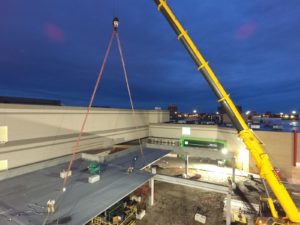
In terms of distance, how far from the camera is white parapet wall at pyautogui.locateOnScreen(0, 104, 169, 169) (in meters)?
20.0

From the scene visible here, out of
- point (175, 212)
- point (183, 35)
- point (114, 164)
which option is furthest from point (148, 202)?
point (183, 35)

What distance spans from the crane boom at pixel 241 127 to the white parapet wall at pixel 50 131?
19.1 metres

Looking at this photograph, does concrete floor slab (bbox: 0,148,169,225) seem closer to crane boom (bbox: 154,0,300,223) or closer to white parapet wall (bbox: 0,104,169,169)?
white parapet wall (bbox: 0,104,169,169)

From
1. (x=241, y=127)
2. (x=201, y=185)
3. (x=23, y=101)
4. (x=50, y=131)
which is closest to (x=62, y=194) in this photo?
(x=201, y=185)

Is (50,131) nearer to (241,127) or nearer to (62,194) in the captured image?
(62,194)


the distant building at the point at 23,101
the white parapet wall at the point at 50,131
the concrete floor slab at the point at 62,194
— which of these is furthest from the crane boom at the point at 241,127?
the distant building at the point at 23,101

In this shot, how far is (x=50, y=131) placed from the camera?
2386 centimetres

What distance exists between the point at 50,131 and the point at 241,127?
22872 mm

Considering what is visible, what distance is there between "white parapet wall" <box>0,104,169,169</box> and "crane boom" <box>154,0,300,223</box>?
19129mm

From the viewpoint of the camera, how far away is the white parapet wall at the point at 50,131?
65.6ft

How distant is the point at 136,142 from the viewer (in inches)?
1626

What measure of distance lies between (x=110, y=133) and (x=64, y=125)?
33.6ft

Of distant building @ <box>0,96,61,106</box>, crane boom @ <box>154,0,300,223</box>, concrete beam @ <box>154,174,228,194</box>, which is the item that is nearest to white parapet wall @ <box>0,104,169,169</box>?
distant building @ <box>0,96,61,106</box>

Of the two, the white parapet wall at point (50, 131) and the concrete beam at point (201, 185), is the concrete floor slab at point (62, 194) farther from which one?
the white parapet wall at point (50, 131)
